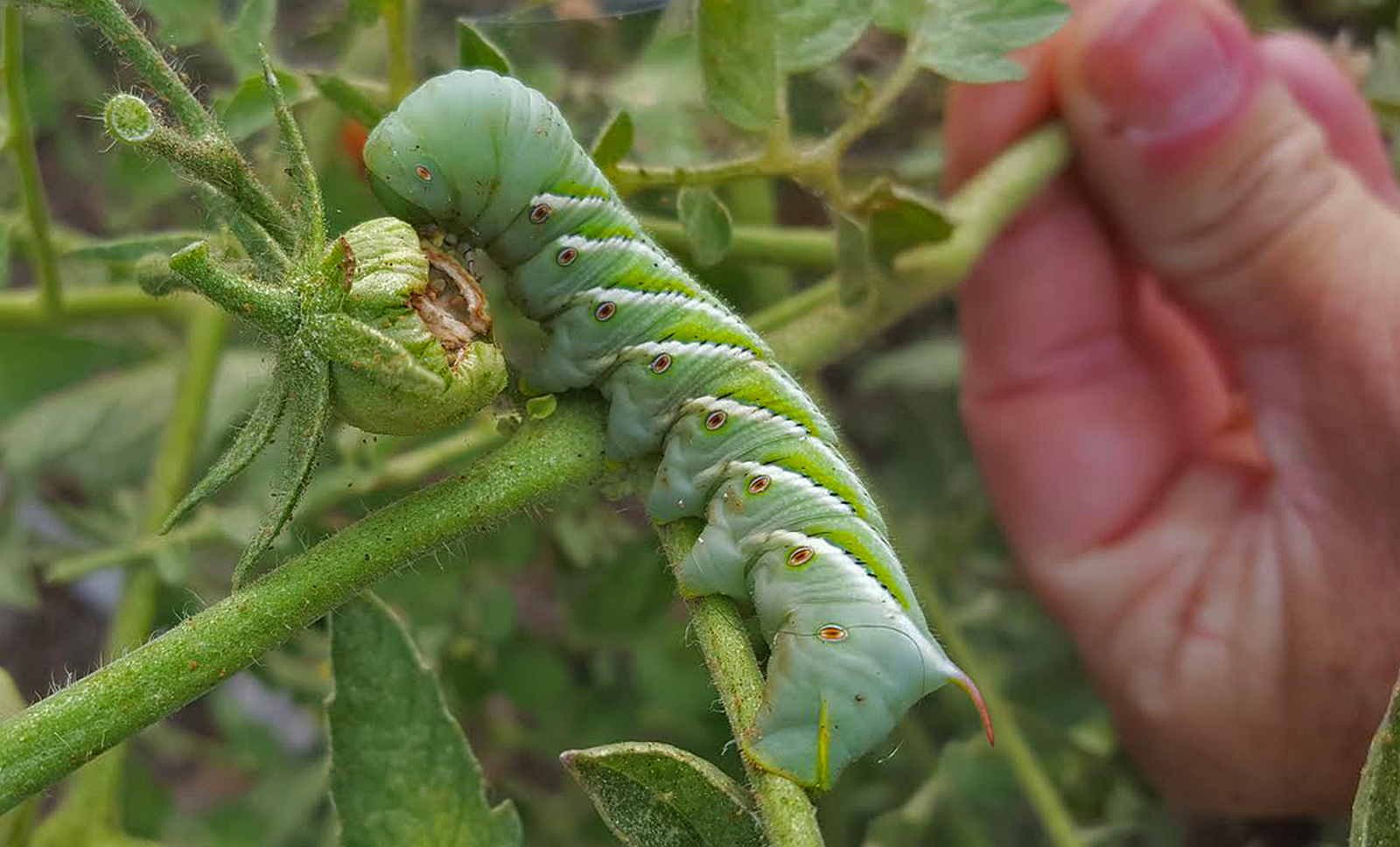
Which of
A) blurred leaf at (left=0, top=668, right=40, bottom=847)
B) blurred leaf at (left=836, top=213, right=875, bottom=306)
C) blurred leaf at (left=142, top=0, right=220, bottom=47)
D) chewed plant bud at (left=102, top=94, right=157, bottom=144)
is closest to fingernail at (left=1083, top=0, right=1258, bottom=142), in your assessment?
blurred leaf at (left=836, top=213, right=875, bottom=306)

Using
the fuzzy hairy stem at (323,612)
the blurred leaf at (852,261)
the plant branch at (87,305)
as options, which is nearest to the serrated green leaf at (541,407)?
the fuzzy hairy stem at (323,612)

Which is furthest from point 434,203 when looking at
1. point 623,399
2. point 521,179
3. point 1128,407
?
point 1128,407

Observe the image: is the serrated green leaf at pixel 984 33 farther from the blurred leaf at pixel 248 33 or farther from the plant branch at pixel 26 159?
the plant branch at pixel 26 159

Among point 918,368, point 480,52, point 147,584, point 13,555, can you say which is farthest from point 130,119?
point 918,368

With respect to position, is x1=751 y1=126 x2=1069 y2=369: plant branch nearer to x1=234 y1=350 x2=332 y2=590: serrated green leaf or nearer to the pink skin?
the pink skin

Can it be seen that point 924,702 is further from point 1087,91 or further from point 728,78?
point 728,78
